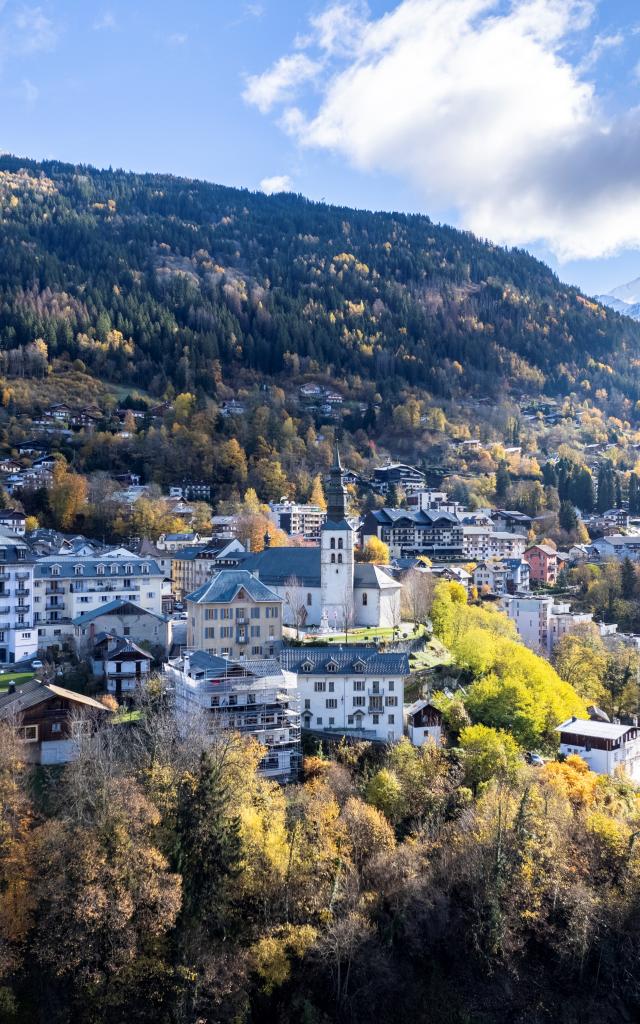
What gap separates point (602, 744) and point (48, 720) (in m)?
29.1

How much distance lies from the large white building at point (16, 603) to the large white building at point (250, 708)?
1489 centimetres

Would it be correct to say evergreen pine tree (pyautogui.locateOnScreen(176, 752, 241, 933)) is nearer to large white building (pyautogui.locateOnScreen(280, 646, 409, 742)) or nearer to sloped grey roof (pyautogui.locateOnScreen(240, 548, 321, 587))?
large white building (pyautogui.locateOnScreen(280, 646, 409, 742))

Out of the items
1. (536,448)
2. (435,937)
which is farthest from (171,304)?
(435,937)

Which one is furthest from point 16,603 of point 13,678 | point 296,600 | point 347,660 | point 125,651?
point 347,660

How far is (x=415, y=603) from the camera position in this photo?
214 ft

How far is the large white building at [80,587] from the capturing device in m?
57.2

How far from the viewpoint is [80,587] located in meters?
58.6

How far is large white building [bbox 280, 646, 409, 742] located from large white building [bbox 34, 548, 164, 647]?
17.9m

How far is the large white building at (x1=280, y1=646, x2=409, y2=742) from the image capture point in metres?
44.3

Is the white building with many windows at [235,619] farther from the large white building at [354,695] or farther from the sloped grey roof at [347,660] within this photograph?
the large white building at [354,695]

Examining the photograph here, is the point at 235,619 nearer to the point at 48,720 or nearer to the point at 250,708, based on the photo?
the point at 250,708

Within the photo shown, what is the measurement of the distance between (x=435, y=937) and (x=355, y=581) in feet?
92.3

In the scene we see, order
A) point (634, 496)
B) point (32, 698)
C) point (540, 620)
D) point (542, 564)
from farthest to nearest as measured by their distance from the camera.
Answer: point (634, 496), point (542, 564), point (540, 620), point (32, 698)

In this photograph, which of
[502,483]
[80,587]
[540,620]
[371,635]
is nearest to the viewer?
[371,635]
